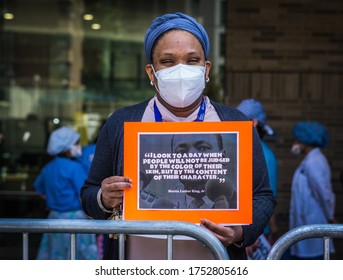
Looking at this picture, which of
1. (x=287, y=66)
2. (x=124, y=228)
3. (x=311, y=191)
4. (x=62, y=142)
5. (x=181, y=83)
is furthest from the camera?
(x=287, y=66)

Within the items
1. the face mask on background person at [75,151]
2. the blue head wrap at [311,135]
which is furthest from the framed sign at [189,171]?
the face mask on background person at [75,151]

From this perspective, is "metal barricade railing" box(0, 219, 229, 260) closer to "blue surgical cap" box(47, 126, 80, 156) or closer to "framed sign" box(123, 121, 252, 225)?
"framed sign" box(123, 121, 252, 225)

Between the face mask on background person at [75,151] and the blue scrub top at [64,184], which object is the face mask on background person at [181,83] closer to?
the blue scrub top at [64,184]

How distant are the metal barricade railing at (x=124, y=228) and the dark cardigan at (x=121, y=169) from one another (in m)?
0.22

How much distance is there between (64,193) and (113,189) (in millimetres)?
3594

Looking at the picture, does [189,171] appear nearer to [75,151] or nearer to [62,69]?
[75,151]

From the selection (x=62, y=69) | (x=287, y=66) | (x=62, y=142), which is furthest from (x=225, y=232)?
(x=62, y=69)

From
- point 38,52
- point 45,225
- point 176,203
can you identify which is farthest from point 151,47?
point 38,52

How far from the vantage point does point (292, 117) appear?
23.4ft

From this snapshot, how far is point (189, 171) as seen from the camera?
2.21m
